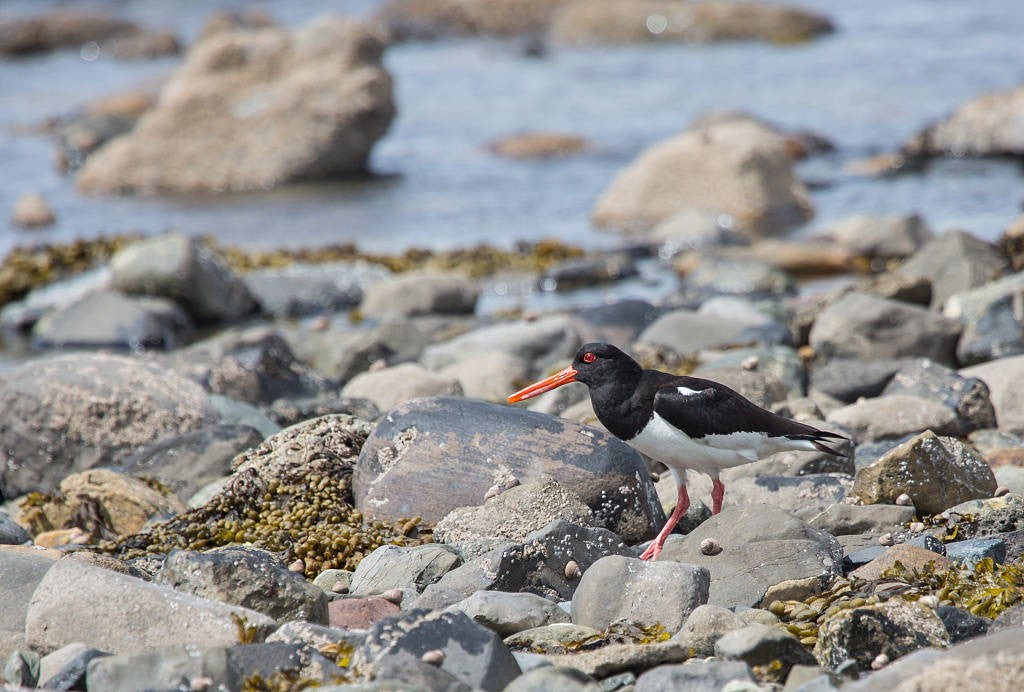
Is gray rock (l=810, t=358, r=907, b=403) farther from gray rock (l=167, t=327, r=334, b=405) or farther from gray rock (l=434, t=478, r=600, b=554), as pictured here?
gray rock (l=167, t=327, r=334, b=405)

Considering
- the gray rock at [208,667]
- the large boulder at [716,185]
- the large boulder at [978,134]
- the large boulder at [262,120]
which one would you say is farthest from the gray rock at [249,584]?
the large boulder at [978,134]

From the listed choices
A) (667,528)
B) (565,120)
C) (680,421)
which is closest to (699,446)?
(680,421)

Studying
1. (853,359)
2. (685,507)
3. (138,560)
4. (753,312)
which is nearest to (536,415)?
(685,507)

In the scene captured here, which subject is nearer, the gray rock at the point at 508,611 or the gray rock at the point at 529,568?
the gray rock at the point at 508,611

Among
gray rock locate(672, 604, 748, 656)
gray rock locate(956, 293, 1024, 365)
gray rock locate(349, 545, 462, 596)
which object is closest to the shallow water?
gray rock locate(956, 293, 1024, 365)

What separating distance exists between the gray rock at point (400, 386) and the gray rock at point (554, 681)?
15.7ft

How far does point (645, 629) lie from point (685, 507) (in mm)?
1510

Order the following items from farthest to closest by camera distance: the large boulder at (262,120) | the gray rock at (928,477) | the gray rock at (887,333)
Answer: the large boulder at (262,120), the gray rock at (887,333), the gray rock at (928,477)

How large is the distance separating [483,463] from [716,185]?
11.1 meters

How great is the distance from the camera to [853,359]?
9.38 meters

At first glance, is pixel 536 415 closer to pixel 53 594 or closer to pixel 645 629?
pixel 645 629

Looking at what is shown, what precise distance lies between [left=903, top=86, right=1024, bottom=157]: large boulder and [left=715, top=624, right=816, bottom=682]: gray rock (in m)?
16.5

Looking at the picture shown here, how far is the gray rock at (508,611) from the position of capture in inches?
186

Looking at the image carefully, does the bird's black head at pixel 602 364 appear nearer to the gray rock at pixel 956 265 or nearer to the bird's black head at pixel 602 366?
the bird's black head at pixel 602 366
